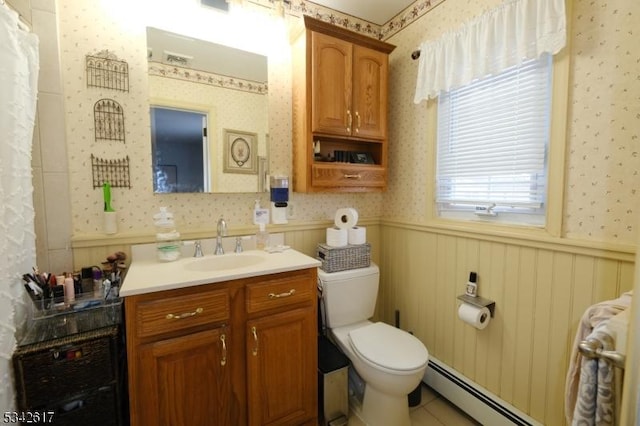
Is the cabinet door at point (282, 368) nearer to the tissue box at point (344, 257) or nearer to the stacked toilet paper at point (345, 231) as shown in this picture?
the tissue box at point (344, 257)

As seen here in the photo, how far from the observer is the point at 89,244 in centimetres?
149

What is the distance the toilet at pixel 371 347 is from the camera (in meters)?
1.46

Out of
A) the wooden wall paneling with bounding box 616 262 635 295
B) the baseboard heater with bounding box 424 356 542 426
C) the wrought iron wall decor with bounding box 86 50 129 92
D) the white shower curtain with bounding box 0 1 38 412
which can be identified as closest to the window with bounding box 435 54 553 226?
the wooden wall paneling with bounding box 616 262 635 295

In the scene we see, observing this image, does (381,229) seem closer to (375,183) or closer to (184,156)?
(375,183)

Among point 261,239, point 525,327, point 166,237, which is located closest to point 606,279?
point 525,327

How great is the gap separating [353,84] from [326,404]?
1926 mm

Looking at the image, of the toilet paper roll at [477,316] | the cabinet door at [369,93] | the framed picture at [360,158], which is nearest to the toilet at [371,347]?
the toilet paper roll at [477,316]

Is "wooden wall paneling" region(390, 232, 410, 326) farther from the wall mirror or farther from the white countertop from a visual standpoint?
the wall mirror

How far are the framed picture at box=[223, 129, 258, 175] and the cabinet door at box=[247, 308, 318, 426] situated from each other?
92 centimetres

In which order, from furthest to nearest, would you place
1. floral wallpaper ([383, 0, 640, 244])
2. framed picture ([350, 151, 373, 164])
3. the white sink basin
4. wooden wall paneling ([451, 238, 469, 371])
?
1. framed picture ([350, 151, 373, 164])
2. wooden wall paneling ([451, 238, 469, 371])
3. the white sink basin
4. floral wallpaper ([383, 0, 640, 244])

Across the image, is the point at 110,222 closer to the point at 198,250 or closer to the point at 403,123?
the point at 198,250

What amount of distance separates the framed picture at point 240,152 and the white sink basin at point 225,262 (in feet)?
1.72

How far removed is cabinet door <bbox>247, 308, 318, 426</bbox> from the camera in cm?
140

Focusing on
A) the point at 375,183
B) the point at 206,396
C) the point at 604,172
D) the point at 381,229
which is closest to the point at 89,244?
the point at 206,396
